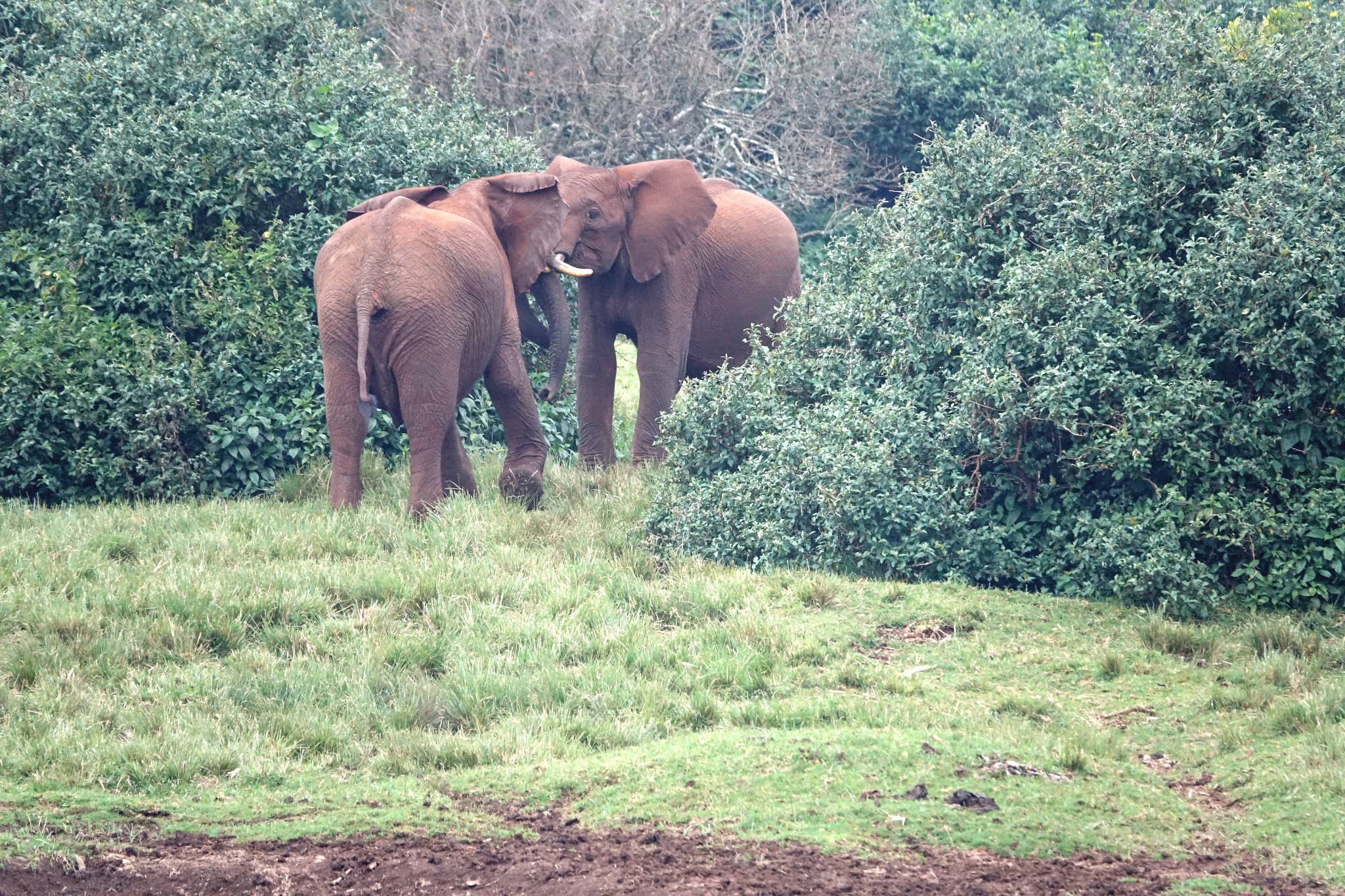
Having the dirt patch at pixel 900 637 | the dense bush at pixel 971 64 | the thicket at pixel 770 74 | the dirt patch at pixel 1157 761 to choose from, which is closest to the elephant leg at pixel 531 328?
the dirt patch at pixel 900 637

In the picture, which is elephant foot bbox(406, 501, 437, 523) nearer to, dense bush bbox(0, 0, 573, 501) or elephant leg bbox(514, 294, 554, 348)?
dense bush bbox(0, 0, 573, 501)

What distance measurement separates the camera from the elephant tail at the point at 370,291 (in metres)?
8.79

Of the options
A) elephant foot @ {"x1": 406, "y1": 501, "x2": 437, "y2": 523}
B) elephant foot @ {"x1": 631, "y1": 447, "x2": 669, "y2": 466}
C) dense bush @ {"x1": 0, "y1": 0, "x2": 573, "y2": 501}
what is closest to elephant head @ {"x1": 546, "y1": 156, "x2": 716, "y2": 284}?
elephant foot @ {"x1": 631, "y1": 447, "x2": 669, "y2": 466}

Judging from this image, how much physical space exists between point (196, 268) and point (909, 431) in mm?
5777

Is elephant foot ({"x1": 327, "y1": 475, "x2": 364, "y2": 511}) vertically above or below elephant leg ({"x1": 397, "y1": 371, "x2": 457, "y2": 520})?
below

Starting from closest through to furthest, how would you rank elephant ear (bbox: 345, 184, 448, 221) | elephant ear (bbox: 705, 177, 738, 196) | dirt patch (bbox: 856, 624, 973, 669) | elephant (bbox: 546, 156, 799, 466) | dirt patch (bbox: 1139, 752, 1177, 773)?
1. dirt patch (bbox: 1139, 752, 1177, 773)
2. dirt patch (bbox: 856, 624, 973, 669)
3. elephant ear (bbox: 345, 184, 448, 221)
4. elephant (bbox: 546, 156, 799, 466)
5. elephant ear (bbox: 705, 177, 738, 196)

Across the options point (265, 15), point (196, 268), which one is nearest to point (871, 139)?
point (265, 15)

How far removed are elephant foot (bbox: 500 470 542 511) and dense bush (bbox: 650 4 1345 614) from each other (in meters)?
1.03

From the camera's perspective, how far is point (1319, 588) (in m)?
7.70

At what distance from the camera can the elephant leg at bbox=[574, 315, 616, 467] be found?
1173cm

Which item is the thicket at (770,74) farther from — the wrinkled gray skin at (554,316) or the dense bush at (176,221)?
the wrinkled gray skin at (554,316)

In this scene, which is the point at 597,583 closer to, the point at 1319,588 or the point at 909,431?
the point at 909,431

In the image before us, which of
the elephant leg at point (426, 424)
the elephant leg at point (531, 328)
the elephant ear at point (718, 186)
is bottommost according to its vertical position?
the elephant leg at point (426, 424)

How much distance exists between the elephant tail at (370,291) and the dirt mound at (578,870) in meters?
4.11
